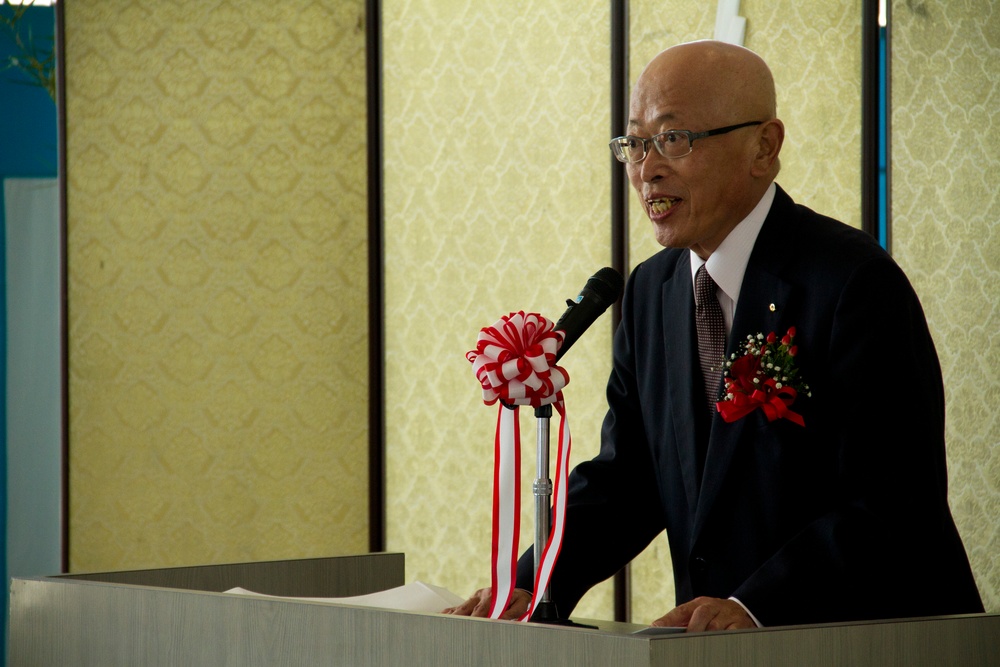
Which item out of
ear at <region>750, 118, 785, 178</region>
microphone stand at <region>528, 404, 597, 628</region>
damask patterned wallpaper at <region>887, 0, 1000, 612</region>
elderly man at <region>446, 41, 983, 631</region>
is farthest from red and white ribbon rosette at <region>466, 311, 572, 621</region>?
damask patterned wallpaper at <region>887, 0, 1000, 612</region>

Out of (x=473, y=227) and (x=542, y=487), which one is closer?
(x=542, y=487)

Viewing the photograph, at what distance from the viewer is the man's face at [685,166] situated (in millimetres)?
2061

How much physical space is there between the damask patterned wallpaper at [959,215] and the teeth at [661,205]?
148 centimetres

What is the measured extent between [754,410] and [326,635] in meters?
0.72

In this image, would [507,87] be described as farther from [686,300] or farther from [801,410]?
[801,410]

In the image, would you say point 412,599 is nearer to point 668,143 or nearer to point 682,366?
point 682,366

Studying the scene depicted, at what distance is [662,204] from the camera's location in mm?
2072

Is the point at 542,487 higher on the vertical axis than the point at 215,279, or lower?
lower

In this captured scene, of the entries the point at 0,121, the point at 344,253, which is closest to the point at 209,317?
the point at 344,253

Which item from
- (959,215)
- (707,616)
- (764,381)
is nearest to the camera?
(707,616)

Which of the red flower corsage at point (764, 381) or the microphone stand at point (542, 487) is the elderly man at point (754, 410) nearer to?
the red flower corsage at point (764, 381)

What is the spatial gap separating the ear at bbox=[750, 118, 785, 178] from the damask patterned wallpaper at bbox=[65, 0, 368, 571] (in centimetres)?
264

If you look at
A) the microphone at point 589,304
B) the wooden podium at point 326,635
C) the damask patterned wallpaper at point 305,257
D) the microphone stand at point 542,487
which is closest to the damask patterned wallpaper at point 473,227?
the damask patterned wallpaper at point 305,257

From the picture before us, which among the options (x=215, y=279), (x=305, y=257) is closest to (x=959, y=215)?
(x=305, y=257)
